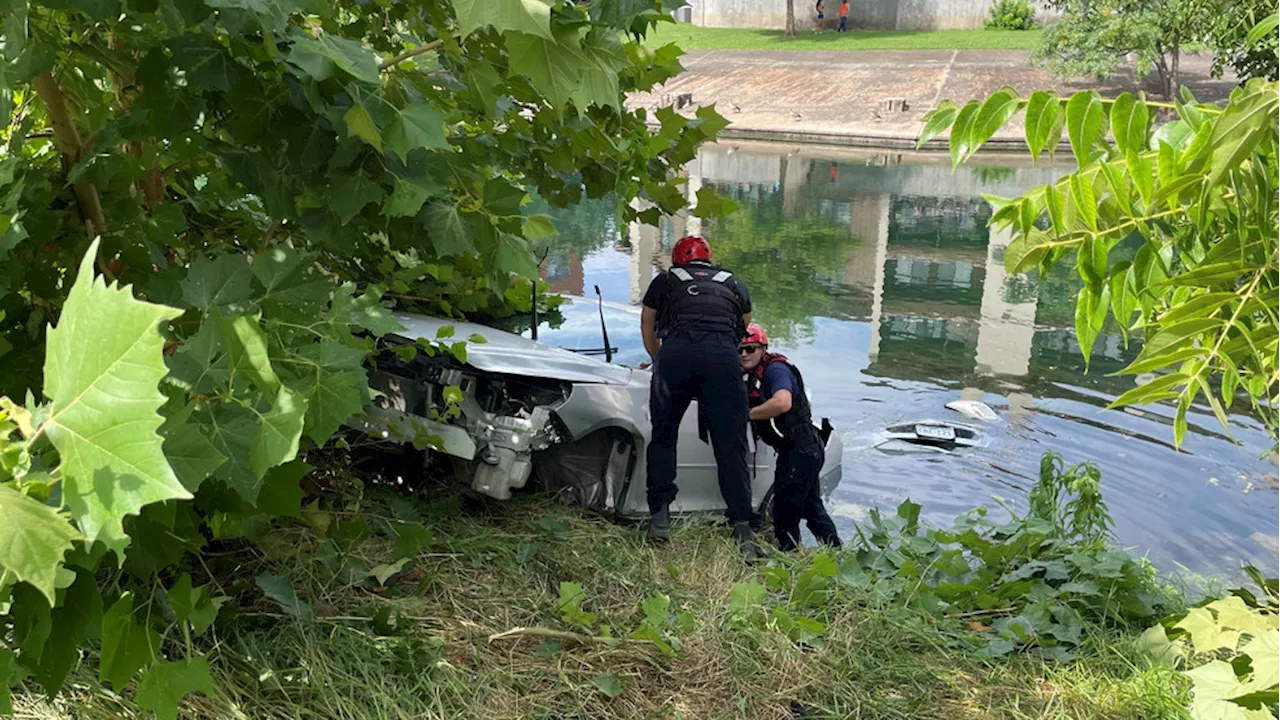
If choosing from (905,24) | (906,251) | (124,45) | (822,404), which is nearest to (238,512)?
(124,45)

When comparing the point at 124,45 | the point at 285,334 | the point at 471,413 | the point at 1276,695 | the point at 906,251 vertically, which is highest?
the point at 124,45

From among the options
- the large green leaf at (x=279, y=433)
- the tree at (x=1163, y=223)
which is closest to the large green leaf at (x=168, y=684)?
the large green leaf at (x=279, y=433)

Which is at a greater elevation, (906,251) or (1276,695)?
(1276,695)

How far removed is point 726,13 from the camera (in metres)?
53.1

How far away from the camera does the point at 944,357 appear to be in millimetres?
12039

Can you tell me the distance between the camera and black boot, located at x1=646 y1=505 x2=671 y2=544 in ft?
17.4

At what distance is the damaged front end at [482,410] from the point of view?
494cm

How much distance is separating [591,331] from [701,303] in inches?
43.0

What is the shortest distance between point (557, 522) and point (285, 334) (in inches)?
121

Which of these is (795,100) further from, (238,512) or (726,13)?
(238,512)

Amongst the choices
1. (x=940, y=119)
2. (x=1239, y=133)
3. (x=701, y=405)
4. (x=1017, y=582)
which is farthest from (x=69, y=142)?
(x=1017, y=582)

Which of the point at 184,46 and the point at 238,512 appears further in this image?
the point at 184,46

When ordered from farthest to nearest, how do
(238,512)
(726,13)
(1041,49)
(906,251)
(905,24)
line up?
(726,13) → (905,24) → (1041,49) → (906,251) → (238,512)

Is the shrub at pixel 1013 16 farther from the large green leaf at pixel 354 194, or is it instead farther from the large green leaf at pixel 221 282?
the large green leaf at pixel 221 282
